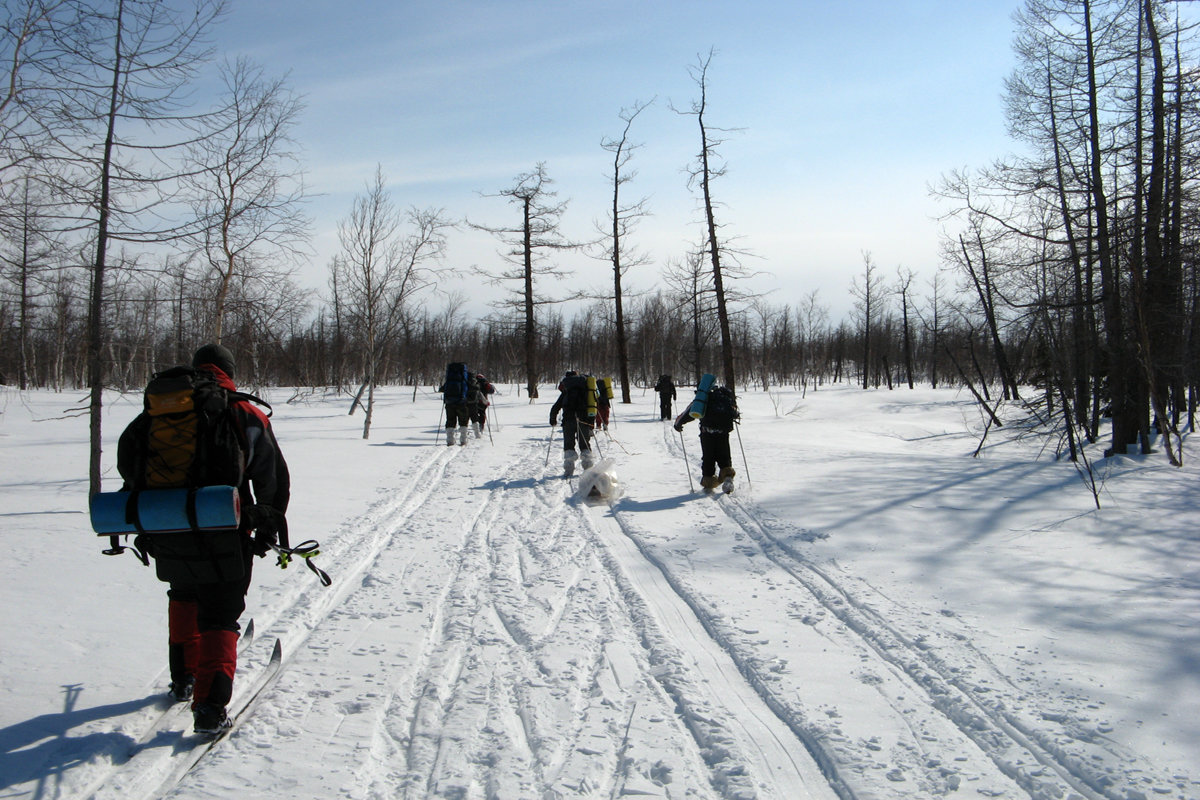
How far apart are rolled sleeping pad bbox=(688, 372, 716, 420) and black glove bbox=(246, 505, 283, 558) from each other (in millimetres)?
7135

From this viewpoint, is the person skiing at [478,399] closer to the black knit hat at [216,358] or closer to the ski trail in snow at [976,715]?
the ski trail in snow at [976,715]

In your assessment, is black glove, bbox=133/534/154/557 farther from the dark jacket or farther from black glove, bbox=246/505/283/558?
black glove, bbox=246/505/283/558

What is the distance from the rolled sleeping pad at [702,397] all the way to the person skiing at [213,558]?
7077 millimetres

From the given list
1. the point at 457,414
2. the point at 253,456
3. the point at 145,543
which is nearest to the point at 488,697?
the point at 253,456

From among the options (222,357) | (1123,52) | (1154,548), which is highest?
(1123,52)

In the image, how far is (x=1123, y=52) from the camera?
13.4 m

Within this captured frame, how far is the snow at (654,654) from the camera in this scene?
3.09 m

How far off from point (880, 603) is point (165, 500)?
4831mm

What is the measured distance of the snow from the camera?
10.1 ft

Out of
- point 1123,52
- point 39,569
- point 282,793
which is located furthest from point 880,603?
point 1123,52

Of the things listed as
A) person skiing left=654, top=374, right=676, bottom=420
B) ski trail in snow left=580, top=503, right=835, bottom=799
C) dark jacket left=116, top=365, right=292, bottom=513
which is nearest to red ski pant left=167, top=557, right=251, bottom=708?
dark jacket left=116, top=365, right=292, bottom=513

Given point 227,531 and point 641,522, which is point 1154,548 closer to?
point 641,522

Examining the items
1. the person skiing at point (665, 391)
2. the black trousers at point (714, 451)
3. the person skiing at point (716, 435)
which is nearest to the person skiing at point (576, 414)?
the person skiing at point (716, 435)

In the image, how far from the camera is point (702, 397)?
33.6 ft
